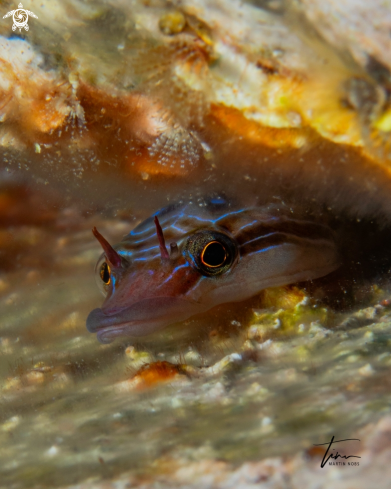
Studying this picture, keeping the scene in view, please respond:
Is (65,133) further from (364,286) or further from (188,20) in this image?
(364,286)

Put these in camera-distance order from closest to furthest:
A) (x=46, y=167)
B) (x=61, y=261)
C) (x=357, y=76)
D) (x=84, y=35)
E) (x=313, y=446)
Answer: (x=313, y=446)
(x=357, y=76)
(x=84, y=35)
(x=46, y=167)
(x=61, y=261)

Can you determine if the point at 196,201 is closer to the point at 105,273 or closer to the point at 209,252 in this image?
the point at 209,252

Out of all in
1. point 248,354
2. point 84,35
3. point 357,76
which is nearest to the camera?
point 357,76

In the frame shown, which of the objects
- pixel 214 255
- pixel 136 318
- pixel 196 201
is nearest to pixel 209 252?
pixel 214 255

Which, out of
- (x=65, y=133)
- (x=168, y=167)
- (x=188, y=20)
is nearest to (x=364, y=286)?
(x=168, y=167)

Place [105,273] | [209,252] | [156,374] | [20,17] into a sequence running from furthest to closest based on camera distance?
[105,273] < [209,252] < [156,374] < [20,17]

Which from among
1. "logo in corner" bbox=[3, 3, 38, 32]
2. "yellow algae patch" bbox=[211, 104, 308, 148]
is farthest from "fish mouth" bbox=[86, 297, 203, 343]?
"logo in corner" bbox=[3, 3, 38, 32]

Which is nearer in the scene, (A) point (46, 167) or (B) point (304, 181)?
(B) point (304, 181)

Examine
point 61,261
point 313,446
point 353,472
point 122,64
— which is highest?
point 122,64
